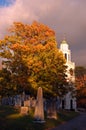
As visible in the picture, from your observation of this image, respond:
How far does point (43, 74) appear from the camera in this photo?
42.2m

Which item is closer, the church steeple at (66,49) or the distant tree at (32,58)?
the distant tree at (32,58)

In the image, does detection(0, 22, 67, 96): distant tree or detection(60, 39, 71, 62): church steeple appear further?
detection(60, 39, 71, 62): church steeple

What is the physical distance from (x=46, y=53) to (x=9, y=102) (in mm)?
33989

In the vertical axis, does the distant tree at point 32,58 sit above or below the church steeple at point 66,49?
below

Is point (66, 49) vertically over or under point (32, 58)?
over

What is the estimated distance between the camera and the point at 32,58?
42.4m

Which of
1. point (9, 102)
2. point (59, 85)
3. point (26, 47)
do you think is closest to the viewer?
point (26, 47)

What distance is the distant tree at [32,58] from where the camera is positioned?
137 feet

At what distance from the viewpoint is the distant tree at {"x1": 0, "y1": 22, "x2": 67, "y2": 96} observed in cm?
4191

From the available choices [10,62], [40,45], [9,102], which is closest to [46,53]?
[40,45]

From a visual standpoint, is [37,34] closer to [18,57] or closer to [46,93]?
[18,57]

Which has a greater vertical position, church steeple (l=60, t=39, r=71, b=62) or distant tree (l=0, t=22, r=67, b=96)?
church steeple (l=60, t=39, r=71, b=62)

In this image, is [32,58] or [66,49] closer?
[32,58]

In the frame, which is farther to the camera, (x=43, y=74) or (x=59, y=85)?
Result: (x=59, y=85)
